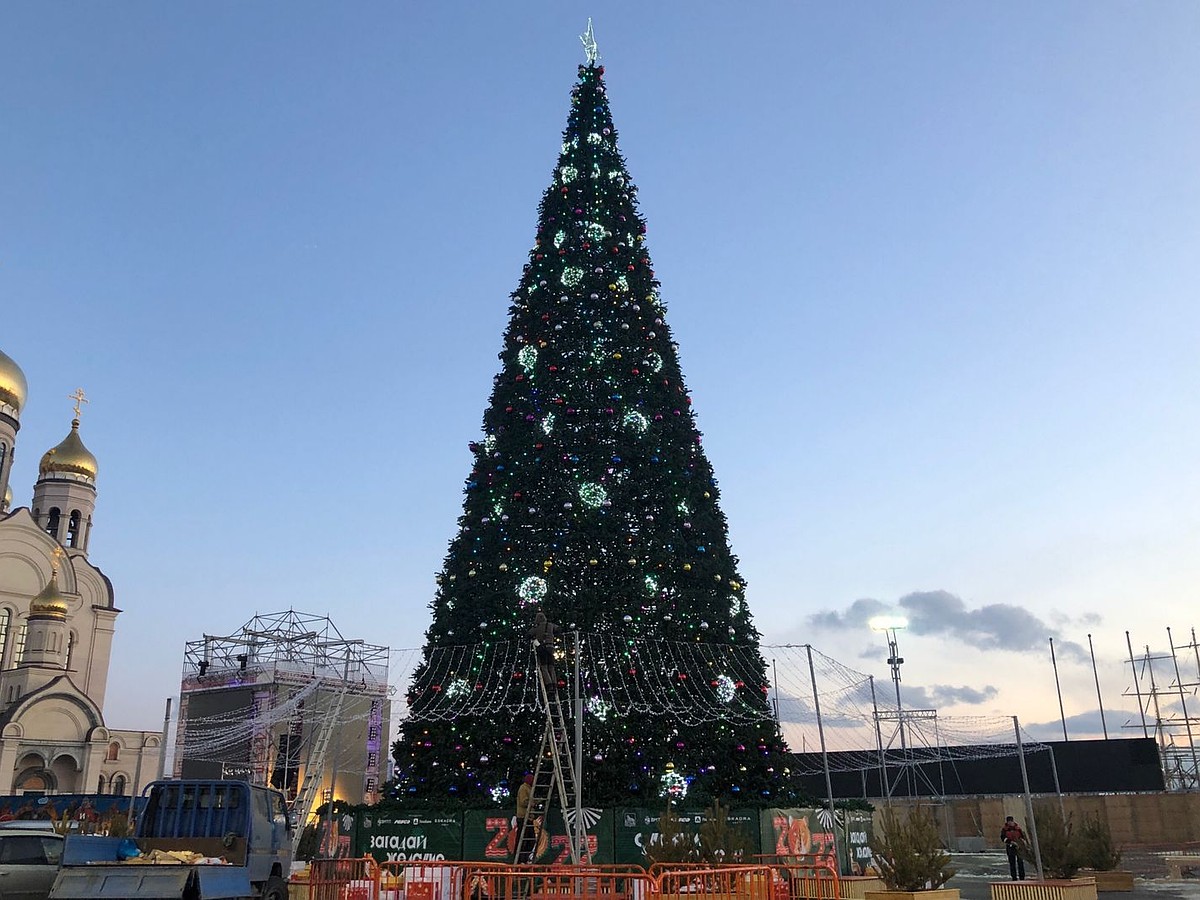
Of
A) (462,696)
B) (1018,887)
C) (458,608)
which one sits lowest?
(1018,887)

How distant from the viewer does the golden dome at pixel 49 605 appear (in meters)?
49.8

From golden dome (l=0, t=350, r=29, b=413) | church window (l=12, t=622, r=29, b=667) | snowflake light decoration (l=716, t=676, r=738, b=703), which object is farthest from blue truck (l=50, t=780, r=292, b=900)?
golden dome (l=0, t=350, r=29, b=413)

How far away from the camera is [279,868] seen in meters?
15.0

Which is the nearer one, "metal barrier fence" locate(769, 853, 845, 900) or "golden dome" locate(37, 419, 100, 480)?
"metal barrier fence" locate(769, 853, 845, 900)

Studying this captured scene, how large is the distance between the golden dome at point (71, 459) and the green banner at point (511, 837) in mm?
50678

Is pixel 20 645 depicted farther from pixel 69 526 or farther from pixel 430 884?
pixel 430 884

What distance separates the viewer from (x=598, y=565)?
22.3 meters

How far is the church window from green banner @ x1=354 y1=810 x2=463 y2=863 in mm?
39264

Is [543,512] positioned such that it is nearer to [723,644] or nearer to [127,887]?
[723,644]

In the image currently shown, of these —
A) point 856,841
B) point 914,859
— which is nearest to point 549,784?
point 856,841

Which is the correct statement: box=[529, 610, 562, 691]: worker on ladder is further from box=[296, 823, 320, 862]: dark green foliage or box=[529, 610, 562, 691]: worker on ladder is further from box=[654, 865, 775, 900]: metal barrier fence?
box=[296, 823, 320, 862]: dark green foliage

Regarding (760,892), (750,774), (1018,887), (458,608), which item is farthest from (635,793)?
(760,892)

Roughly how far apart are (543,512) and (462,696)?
4.57 meters

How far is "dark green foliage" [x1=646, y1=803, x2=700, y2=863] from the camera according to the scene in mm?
16448
